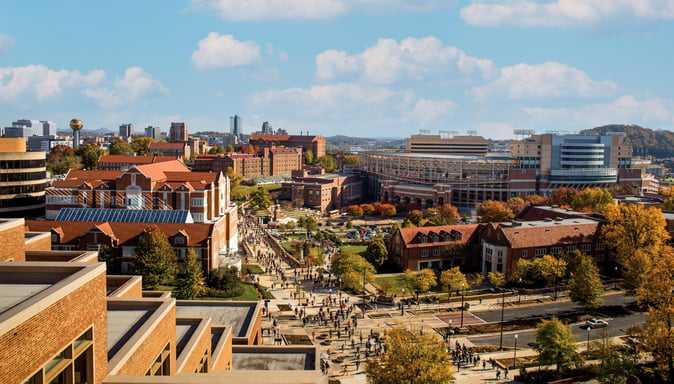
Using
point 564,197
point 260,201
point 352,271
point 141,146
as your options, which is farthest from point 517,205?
point 141,146

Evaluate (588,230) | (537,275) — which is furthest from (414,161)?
(537,275)

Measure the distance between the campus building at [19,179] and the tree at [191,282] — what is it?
32233 mm

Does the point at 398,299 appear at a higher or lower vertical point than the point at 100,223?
lower

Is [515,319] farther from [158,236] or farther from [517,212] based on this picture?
[517,212]

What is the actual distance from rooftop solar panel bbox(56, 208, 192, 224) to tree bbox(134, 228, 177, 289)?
568cm

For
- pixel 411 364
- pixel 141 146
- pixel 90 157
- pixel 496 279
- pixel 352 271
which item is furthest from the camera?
pixel 141 146

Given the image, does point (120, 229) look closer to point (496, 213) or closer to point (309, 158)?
point (496, 213)

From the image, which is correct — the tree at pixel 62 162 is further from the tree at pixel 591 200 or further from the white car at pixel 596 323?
the white car at pixel 596 323

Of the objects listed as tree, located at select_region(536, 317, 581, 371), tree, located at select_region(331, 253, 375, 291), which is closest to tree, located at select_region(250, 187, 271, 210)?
tree, located at select_region(331, 253, 375, 291)

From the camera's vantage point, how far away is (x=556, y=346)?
3434 centimetres

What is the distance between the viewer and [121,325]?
15.5 m

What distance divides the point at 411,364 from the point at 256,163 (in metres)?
129

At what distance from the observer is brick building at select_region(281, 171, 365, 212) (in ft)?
383

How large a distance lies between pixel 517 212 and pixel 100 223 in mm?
59581
